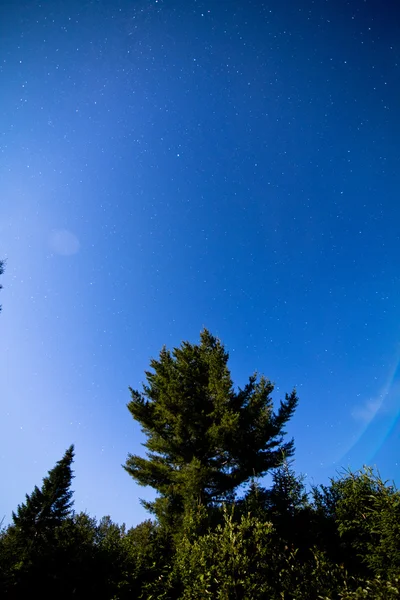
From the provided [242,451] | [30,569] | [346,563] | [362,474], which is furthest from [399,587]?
[30,569]

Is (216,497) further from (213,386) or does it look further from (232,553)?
(232,553)

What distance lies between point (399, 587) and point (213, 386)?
424 inches

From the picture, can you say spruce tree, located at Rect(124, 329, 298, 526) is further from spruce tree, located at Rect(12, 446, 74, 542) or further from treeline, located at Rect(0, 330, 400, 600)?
spruce tree, located at Rect(12, 446, 74, 542)

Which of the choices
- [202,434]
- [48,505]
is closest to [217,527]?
[202,434]

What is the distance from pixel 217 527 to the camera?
8172mm

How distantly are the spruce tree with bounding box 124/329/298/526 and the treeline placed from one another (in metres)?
0.07

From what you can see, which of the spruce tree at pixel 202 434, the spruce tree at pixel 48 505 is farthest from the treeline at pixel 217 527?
the spruce tree at pixel 48 505

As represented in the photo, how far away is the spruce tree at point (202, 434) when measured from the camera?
47.0 feet

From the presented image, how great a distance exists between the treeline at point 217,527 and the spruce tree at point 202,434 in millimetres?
69

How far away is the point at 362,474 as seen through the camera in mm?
12719

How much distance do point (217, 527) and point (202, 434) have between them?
7678mm

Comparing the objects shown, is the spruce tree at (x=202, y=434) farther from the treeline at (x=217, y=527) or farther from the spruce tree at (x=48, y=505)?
the spruce tree at (x=48, y=505)

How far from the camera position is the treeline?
24.7 feet

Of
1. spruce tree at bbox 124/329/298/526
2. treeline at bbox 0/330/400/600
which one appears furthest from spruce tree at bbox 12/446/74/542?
spruce tree at bbox 124/329/298/526
